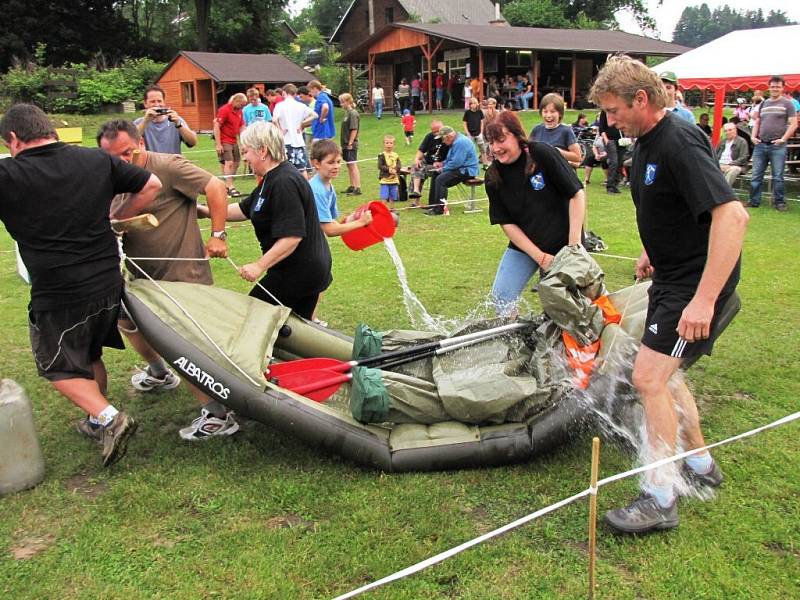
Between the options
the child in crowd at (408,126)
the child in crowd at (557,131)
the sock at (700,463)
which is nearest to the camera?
the sock at (700,463)

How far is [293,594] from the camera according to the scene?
2.74m

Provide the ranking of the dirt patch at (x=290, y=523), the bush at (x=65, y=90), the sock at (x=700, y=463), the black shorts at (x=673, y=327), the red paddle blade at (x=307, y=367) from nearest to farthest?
the black shorts at (x=673, y=327) → the dirt patch at (x=290, y=523) → the sock at (x=700, y=463) → the red paddle blade at (x=307, y=367) → the bush at (x=65, y=90)

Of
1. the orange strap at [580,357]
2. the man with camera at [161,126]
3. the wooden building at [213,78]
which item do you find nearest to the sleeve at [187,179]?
the orange strap at [580,357]

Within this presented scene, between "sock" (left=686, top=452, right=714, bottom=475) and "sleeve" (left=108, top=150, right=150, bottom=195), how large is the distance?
10.3 ft

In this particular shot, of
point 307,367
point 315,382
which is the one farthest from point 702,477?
point 307,367

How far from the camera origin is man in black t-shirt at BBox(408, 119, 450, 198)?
12078mm

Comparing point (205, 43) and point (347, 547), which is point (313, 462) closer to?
point (347, 547)

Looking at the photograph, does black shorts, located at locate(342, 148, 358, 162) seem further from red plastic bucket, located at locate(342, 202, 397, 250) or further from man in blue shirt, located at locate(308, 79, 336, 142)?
red plastic bucket, located at locate(342, 202, 397, 250)

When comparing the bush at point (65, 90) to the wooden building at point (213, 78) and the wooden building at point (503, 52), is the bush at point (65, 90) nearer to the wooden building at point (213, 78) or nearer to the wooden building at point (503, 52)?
the wooden building at point (213, 78)

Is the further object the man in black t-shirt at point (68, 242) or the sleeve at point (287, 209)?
the sleeve at point (287, 209)

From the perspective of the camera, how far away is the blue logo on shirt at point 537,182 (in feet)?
14.8

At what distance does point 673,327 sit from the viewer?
293 centimetres

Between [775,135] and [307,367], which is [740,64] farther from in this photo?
[307,367]

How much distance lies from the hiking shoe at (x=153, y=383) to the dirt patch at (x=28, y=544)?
1.61 m
